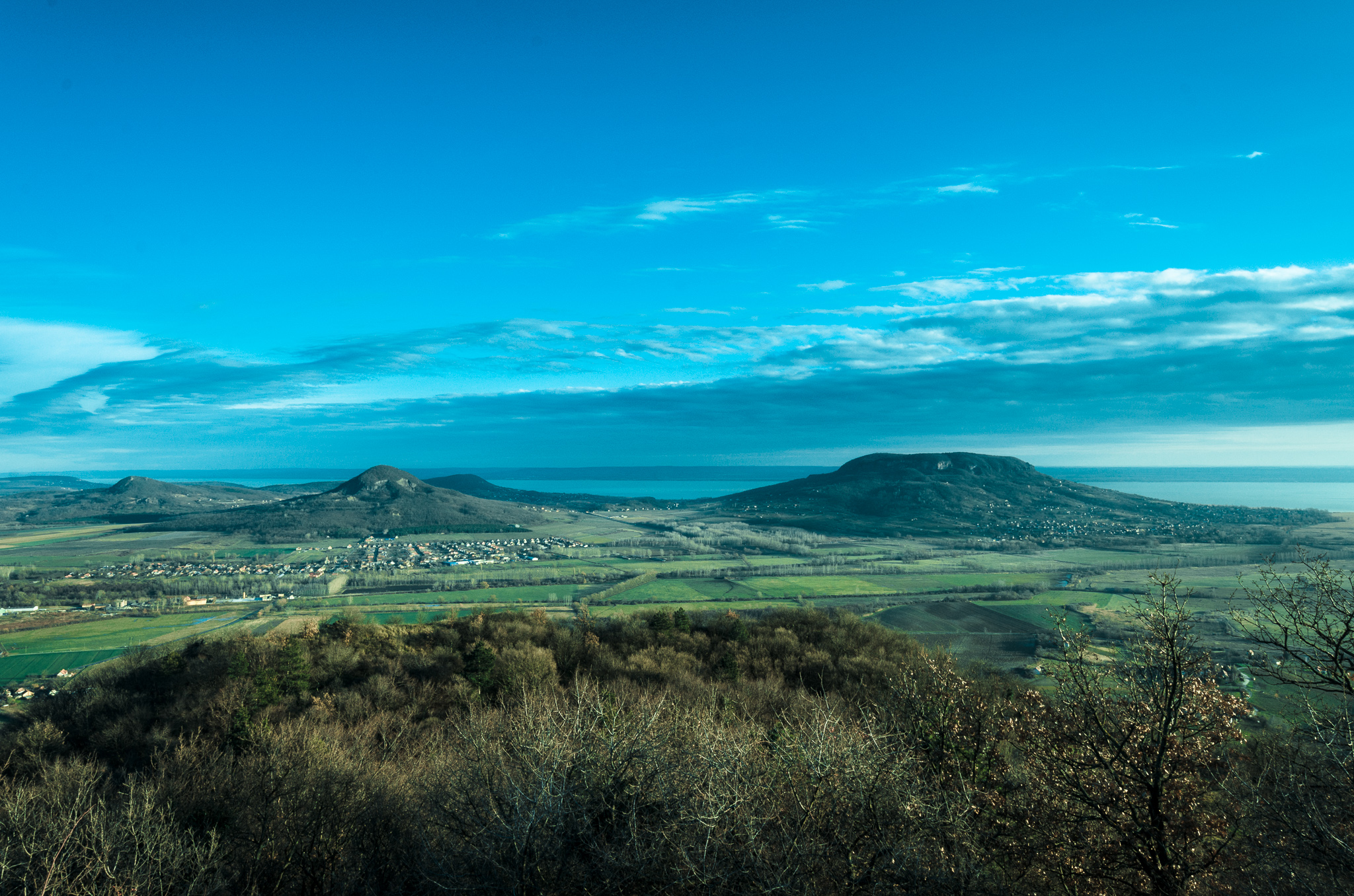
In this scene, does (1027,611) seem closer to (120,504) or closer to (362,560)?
(362,560)

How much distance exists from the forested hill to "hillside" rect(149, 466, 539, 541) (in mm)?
67949

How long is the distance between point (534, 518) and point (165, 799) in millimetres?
142592

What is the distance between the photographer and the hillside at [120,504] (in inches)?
6329

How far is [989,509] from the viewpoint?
156 m

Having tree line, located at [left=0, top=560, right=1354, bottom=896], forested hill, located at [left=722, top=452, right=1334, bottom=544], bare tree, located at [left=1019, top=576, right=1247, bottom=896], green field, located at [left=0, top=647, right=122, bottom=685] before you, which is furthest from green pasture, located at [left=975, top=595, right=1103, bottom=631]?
green field, located at [left=0, top=647, right=122, bottom=685]

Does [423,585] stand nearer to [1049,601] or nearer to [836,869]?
[1049,601]

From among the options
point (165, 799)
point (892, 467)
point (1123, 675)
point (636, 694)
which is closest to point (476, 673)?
point (636, 694)

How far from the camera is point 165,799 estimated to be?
16.7m

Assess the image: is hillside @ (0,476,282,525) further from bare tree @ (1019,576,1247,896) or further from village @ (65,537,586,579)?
bare tree @ (1019,576,1247,896)

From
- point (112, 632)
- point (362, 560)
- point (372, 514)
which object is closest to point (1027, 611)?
point (112, 632)

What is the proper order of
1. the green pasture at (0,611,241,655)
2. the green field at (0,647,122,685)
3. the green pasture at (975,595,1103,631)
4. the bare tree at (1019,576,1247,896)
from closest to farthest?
1. the bare tree at (1019,576,1247,896)
2. the green field at (0,647,122,685)
3. the green pasture at (0,611,241,655)
4. the green pasture at (975,595,1103,631)

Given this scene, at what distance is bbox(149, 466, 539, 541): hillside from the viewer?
451 ft

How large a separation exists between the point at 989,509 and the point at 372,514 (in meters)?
148

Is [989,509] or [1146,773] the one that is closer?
[1146,773]
